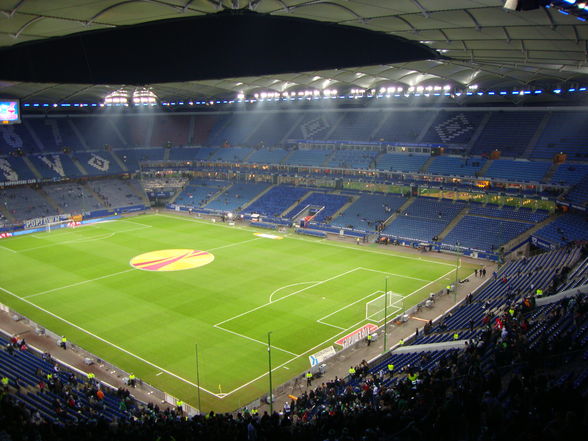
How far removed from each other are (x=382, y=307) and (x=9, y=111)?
142 ft

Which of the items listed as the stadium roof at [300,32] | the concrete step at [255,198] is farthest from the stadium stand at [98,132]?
the stadium roof at [300,32]

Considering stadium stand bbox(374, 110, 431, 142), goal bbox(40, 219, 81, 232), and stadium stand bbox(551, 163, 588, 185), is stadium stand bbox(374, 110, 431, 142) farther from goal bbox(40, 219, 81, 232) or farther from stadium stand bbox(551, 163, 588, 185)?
goal bbox(40, 219, 81, 232)

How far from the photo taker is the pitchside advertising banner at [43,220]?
6939 centimetres

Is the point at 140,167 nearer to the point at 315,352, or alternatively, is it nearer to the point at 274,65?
the point at 274,65

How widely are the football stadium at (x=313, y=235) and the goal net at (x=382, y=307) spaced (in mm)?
412

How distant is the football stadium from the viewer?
16.7 meters

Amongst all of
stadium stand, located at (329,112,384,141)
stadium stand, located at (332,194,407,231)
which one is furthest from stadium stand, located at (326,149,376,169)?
stadium stand, located at (332,194,407,231)

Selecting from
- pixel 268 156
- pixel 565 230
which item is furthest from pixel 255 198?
pixel 565 230

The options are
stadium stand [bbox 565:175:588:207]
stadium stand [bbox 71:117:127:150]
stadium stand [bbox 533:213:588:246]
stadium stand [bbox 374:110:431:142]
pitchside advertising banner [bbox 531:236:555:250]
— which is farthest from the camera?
stadium stand [bbox 71:117:127:150]

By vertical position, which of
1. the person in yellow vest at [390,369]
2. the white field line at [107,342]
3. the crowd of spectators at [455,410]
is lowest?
the white field line at [107,342]

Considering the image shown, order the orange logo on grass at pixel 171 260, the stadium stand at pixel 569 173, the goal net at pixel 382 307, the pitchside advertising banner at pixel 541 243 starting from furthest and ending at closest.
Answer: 1. the stadium stand at pixel 569 173
2. the orange logo on grass at pixel 171 260
3. the pitchside advertising banner at pixel 541 243
4. the goal net at pixel 382 307

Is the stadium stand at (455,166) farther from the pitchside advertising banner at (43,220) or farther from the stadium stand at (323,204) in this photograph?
the pitchside advertising banner at (43,220)

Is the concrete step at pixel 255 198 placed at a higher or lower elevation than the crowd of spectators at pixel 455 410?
lower

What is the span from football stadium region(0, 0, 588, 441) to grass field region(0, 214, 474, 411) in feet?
0.86
